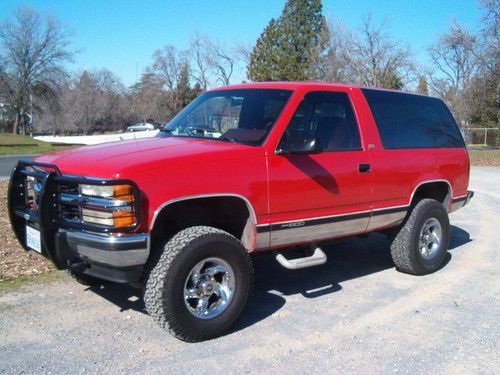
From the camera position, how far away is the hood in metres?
3.81

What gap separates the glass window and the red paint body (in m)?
0.07

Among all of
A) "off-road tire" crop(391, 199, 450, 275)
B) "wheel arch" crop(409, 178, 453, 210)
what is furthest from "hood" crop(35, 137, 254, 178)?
"wheel arch" crop(409, 178, 453, 210)

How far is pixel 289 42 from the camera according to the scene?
43.4m

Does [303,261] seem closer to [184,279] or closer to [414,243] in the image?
[184,279]

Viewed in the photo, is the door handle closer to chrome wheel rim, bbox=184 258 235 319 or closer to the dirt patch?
chrome wheel rim, bbox=184 258 235 319

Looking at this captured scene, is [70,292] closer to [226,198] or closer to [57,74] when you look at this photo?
[226,198]

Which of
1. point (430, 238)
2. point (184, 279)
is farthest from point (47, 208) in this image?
point (430, 238)

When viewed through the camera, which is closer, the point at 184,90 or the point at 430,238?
the point at 430,238

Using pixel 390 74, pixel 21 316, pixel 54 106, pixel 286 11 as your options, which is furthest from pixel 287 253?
pixel 54 106

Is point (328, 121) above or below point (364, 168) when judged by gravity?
above

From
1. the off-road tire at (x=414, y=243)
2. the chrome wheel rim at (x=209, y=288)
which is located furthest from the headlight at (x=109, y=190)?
the off-road tire at (x=414, y=243)

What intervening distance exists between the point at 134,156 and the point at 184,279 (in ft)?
3.24

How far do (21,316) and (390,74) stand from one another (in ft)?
100

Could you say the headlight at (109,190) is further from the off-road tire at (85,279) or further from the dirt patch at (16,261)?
the dirt patch at (16,261)
